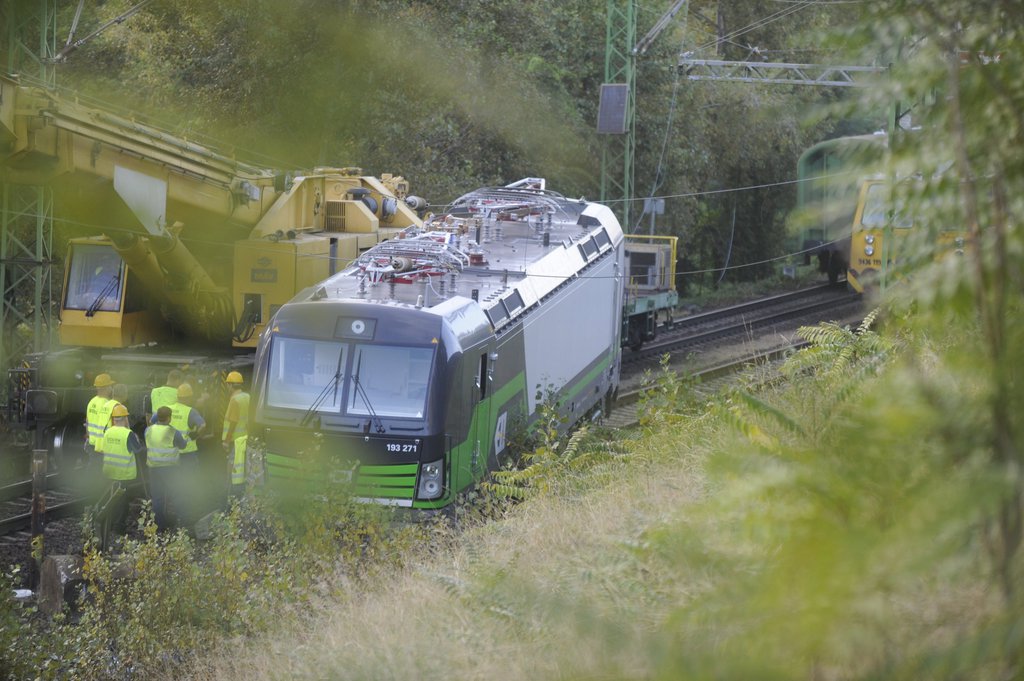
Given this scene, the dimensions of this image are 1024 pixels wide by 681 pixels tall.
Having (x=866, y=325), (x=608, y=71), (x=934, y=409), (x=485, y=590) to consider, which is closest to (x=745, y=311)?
(x=608, y=71)

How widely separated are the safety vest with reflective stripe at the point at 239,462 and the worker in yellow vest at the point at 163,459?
0.60 m

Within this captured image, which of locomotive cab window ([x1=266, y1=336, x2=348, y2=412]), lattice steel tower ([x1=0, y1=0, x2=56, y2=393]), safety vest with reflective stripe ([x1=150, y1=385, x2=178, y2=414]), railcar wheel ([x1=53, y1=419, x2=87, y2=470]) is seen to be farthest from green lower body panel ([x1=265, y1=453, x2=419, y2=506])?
lattice steel tower ([x1=0, y1=0, x2=56, y2=393])

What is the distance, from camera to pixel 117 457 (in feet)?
39.6

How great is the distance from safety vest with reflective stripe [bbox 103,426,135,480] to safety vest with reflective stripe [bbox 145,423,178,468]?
0.91ft

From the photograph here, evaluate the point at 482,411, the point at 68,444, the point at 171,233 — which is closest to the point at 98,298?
the point at 171,233

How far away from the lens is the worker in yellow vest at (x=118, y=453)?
12.0m

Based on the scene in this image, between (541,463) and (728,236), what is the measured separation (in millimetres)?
26997

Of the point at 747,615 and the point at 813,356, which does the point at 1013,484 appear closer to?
the point at 747,615

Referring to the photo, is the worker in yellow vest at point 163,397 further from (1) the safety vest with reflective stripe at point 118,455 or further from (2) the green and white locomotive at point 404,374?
(2) the green and white locomotive at point 404,374

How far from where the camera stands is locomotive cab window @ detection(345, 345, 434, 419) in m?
10.7

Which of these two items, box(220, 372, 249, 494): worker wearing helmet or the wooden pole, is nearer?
the wooden pole

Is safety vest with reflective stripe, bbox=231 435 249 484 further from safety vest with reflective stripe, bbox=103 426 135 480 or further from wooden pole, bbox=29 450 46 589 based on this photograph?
wooden pole, bbox=29 450 46 589

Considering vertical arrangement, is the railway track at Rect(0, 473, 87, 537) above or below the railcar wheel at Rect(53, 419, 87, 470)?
below

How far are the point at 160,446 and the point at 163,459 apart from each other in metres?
0.15
